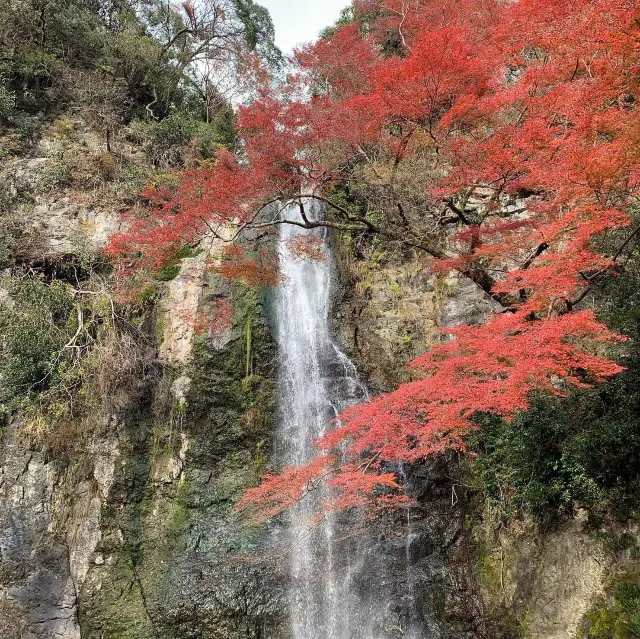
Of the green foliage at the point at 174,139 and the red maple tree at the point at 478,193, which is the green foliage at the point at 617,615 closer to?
the red maple tree at the point at 478,193

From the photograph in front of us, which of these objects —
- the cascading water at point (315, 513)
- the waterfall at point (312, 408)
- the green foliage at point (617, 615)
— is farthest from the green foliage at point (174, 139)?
the green foliage at point (617, 615)

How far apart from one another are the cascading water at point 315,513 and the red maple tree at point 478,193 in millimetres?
797

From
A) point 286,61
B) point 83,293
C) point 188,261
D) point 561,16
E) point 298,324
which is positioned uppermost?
point 286,61

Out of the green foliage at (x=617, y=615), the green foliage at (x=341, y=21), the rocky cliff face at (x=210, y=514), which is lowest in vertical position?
the green foliage at (x=617, y=615)

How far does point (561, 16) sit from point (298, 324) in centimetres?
839

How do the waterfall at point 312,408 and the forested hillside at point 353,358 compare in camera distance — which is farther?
the waterfall at point 312,408

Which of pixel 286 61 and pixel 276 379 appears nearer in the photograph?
pixel 276 379

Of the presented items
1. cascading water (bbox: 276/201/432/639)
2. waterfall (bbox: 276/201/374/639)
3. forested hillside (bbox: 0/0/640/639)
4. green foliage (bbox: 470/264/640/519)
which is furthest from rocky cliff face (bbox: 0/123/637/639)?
green foliage (bbox: 470/264/640/519)

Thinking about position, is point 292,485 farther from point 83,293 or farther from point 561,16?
point 561,16

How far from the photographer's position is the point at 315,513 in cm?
930

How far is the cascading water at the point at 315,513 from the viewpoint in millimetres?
8109

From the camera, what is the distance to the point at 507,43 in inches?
456

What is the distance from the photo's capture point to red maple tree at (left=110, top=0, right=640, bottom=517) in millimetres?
6020

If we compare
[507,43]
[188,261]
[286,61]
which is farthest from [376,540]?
[286,61]
